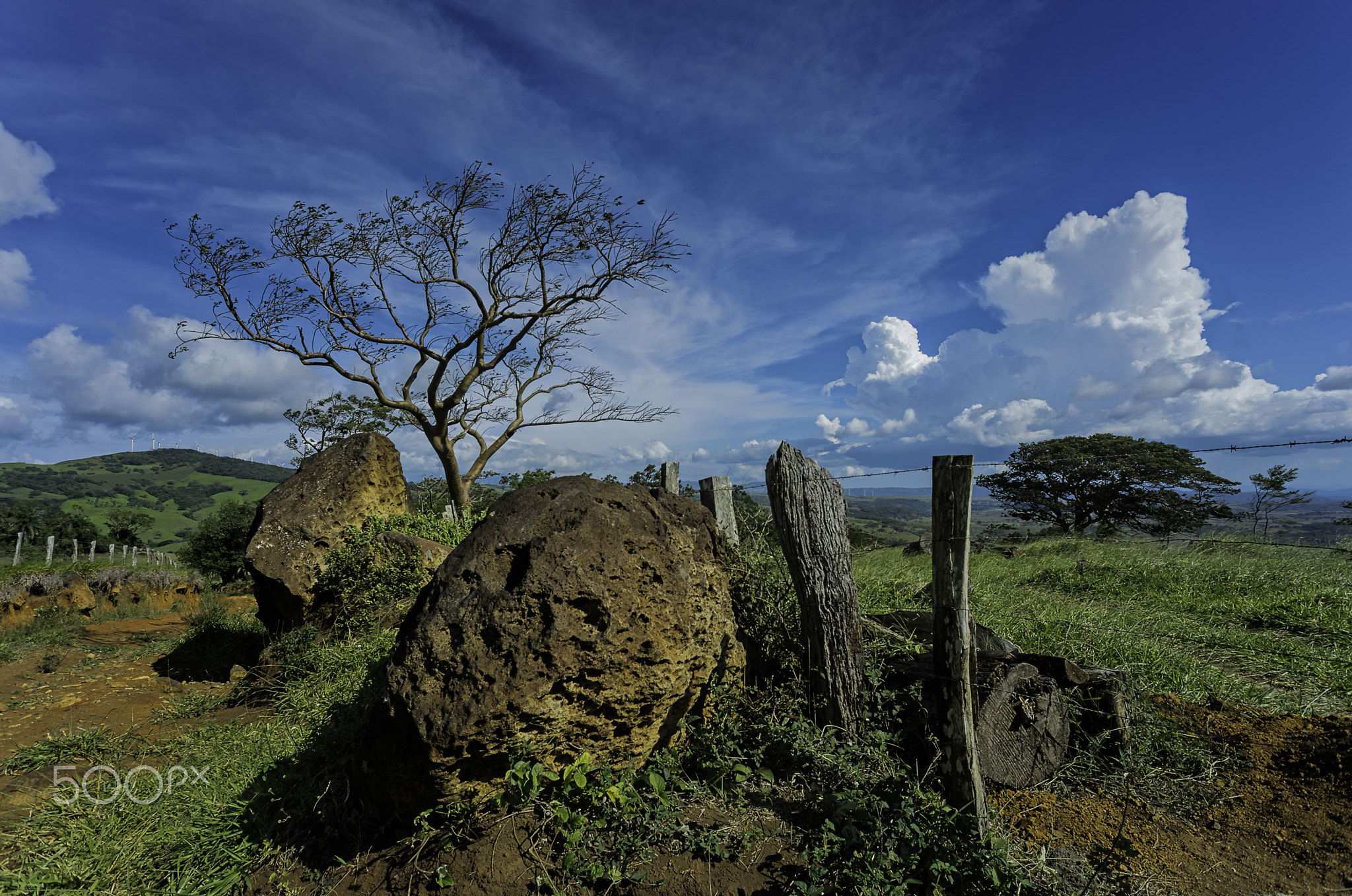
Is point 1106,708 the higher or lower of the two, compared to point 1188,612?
higher

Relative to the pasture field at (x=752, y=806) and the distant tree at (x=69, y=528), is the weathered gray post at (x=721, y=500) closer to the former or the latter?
the pasture field at (x=752, y=806)

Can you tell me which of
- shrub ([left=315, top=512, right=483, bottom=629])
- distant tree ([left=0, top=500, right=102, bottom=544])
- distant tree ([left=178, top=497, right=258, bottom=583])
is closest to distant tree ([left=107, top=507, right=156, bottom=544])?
distant tree ([left=0, top=500, right=102, bottom=544])

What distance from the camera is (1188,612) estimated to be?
7.72 metres

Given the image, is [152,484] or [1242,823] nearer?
[1242,823]

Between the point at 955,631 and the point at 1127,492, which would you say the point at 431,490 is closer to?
the point at 955,631

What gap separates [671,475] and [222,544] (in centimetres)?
2111

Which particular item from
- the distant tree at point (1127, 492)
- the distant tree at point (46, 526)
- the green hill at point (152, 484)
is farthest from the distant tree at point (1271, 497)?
the green hill at point (152, 484)

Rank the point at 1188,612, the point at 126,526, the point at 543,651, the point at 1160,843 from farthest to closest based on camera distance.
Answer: the point at 126,526 < the point at 1188,612 < the point at 1160,843 < the point at 543,651

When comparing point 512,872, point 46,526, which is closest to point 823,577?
point 512,872

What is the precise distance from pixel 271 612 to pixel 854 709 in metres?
7.66

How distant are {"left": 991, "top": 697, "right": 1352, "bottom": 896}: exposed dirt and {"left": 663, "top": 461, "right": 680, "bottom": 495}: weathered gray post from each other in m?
4.01

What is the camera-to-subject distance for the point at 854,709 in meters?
4.33

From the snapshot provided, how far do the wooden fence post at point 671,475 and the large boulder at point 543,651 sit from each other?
8.50ft

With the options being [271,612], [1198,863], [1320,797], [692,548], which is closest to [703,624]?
[692,548]
